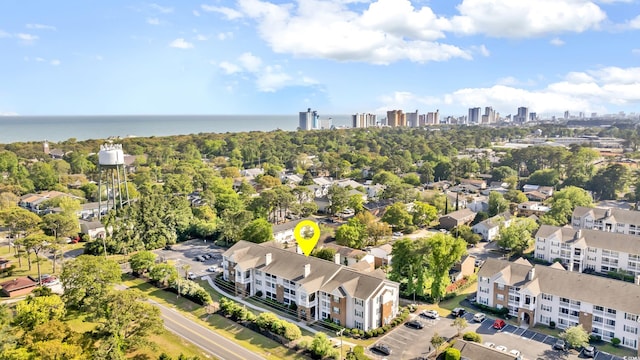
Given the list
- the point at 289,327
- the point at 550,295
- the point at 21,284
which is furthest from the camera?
the point at 21,284

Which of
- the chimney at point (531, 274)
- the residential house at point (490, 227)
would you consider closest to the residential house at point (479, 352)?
the chimney at point (531, 274)

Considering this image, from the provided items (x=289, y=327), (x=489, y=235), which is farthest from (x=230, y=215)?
(x=489, y=235)

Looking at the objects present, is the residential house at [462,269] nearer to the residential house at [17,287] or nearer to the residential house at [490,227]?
the residential house at [490,227]

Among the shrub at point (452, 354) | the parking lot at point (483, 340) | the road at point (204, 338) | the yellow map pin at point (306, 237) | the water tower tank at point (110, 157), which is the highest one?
the water tower tank at point (110, 157)

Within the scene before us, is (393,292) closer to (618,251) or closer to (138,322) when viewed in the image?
(138,322)

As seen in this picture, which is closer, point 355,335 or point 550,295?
point 355,335

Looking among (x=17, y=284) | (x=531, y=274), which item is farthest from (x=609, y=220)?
(x=17, y=284)
